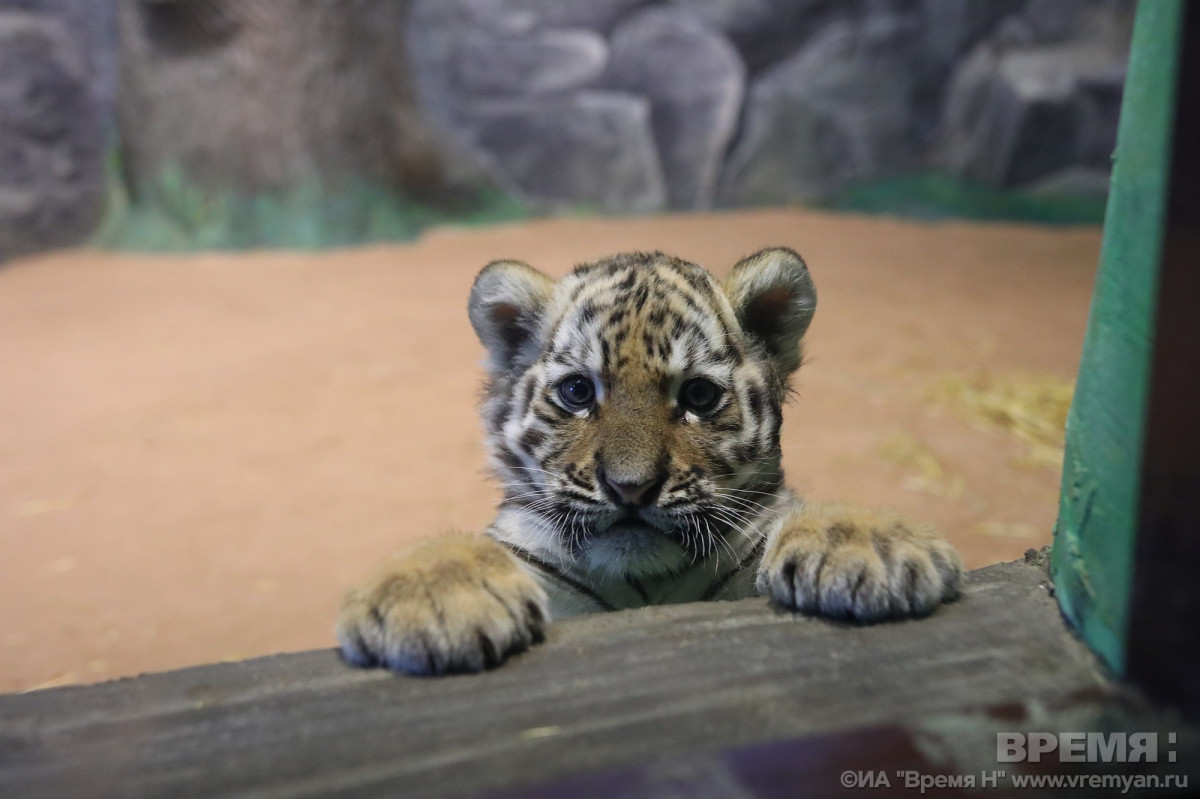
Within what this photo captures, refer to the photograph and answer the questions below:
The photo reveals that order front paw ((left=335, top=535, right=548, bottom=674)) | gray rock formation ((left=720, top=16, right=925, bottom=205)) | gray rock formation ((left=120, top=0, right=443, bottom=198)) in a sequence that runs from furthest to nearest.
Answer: gray rock formation ((left=720, top=16, right=925, bottom=205)) < gray rock formation ((left=120, top=0, right=443, bottom=198)) < front paw ((left=335, top=535, right=548, bottom=674))

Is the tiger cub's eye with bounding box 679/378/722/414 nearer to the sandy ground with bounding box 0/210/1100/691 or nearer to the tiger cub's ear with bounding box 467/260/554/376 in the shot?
the tiger cub's ear with bounding box 467/260/554/376

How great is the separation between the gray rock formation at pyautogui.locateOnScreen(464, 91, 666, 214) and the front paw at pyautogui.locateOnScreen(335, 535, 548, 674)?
385 inches

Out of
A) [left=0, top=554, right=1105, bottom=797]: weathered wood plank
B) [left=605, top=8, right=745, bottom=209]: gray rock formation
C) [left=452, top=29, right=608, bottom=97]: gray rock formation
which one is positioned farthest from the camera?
[left=605, top=8, right=745, bottom=209]: gray rock formation

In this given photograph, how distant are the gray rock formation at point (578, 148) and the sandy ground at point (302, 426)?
10.4 feet

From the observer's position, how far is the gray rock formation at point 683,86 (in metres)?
11.4

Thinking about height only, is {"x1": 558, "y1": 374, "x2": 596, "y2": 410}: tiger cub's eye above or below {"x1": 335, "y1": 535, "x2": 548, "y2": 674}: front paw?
above

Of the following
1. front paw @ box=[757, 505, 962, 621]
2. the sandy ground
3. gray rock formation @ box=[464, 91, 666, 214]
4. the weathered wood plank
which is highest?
gray rock formation @ box=[464, 91, 666, 214]

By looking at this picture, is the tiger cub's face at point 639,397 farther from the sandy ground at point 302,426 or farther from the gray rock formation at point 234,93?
the gray rock formation at point 234,93

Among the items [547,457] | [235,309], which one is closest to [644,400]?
[547,457]

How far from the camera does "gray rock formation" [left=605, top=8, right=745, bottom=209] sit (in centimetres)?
1138

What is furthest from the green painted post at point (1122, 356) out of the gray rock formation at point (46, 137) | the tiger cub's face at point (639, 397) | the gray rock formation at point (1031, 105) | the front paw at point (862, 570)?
the gray rock formation at point (1031, 105)

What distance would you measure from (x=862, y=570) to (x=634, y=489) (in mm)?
519

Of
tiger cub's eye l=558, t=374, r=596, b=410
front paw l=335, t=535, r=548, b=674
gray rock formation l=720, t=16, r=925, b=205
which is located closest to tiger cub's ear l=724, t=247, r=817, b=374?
tiger cub's eye l=558, t=374, r=596, b=410

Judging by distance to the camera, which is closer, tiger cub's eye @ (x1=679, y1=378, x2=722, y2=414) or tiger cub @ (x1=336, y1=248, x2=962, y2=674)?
tiger cub @ (x1=336, y1=248, x2=962, y2=674)
